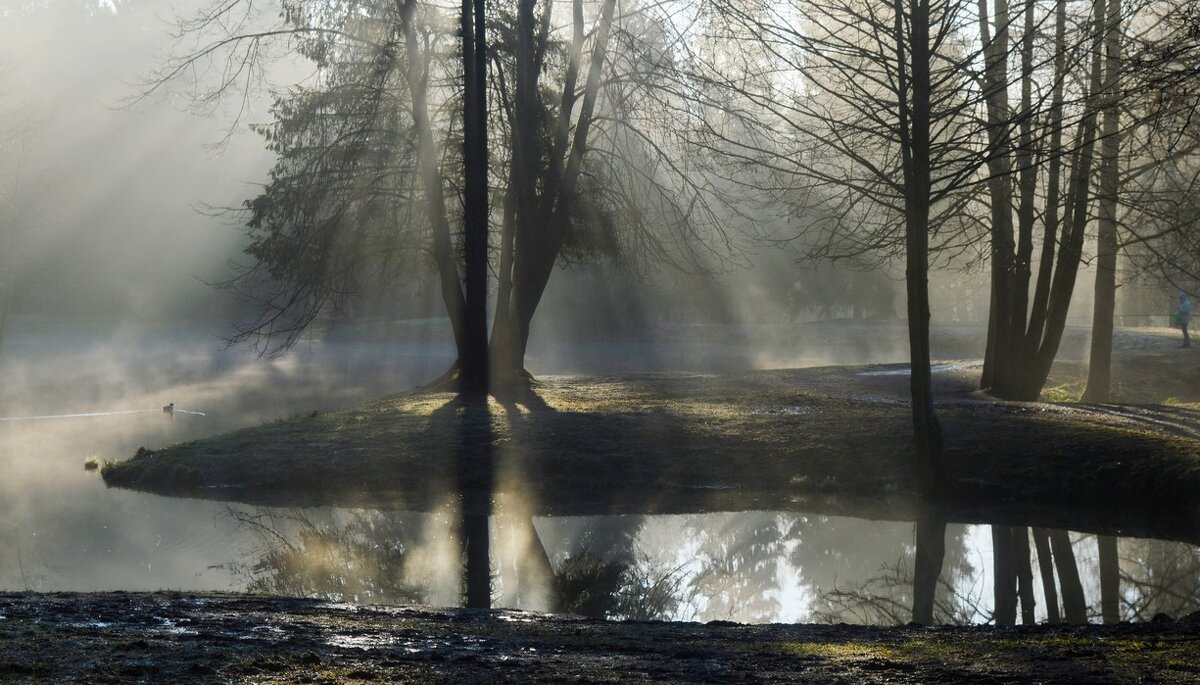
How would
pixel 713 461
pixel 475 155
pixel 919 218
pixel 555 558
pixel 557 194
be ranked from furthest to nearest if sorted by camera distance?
pixel 557 194 → pixel 475 155 → pixel 713 461 → pixel 919 218 → pixel 555 558

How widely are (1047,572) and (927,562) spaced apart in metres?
0.92

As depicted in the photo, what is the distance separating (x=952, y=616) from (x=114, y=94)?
66.4 metres

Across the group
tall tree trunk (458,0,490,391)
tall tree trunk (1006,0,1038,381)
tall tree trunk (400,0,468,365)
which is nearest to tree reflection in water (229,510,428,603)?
tall tree trunk (458,0,490,391)

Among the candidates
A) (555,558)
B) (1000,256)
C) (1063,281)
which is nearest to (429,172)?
(1000,256)

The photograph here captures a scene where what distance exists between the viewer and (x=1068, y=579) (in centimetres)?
889

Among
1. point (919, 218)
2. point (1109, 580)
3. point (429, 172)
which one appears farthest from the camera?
point (429, 172)

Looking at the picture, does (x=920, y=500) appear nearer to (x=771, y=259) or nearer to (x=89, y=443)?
(x=89, y=443)

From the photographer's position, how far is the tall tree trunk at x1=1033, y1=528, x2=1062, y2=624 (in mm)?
8022

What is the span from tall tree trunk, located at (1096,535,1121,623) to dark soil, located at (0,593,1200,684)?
5.42 feet

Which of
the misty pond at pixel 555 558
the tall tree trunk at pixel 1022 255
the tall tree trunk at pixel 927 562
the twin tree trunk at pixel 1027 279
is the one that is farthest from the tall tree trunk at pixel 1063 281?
the misty pond at pixel 555 558

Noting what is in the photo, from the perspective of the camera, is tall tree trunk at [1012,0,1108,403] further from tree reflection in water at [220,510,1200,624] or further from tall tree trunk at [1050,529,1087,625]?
tree reflection in water at [220,510,1200,624]

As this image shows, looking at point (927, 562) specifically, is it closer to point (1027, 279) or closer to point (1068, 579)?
point (1068, 579)

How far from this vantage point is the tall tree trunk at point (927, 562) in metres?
8.20

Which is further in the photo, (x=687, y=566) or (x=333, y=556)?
(x=333, y=556)
